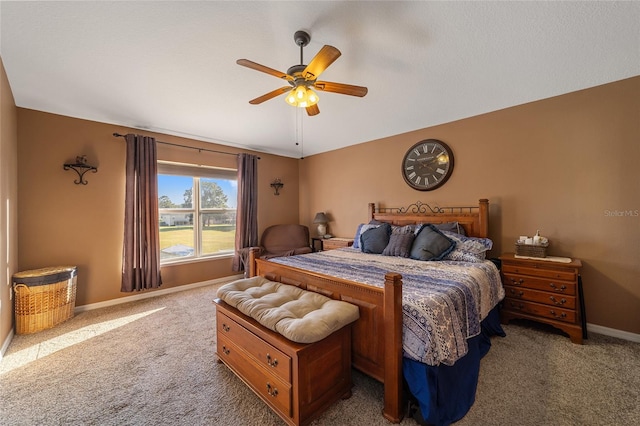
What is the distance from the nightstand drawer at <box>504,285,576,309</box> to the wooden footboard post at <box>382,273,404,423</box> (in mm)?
1994

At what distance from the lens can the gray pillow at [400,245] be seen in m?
3.09

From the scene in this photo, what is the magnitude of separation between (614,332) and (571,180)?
1.58 m

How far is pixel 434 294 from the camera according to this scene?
176 centimetres

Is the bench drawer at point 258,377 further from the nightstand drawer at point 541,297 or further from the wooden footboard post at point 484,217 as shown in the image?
the wooden footboard post at point 484,217

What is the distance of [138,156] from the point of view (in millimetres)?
3660

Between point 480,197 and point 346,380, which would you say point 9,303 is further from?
point 480,197

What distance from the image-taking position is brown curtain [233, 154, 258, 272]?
470cm

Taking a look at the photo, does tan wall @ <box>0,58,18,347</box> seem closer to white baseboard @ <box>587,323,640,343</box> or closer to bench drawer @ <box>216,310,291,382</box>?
bench drawer @ <box>216,310,291,382</box>

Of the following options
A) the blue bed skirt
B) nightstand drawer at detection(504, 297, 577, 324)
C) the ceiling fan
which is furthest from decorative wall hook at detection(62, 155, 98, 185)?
nightstand drawer at detection(504, 297, 577, 324)

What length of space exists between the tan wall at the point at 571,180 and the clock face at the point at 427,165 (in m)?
0.10

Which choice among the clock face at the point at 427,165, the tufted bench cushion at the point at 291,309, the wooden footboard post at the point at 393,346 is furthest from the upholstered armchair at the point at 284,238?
the wooden footboard post at the point at 393,346

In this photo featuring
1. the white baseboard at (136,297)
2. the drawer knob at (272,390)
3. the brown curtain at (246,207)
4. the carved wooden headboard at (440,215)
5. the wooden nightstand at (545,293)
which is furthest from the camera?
the brown curtain at (246,207)

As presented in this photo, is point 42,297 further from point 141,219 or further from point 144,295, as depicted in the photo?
point 141,219

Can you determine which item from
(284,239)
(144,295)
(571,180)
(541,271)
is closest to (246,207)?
(284,239)
